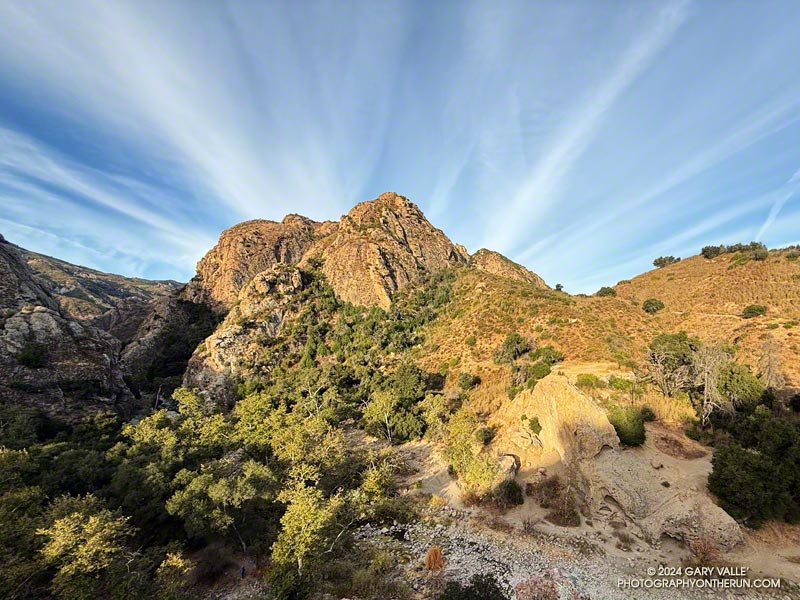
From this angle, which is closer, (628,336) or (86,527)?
(86,527)

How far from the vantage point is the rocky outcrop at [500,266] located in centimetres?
10444

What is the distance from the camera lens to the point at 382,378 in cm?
4969

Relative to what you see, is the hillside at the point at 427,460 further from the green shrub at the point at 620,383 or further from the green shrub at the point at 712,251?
the green shrub at the point at 712,251

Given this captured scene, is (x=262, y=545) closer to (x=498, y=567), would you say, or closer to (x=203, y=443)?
(x=203, y=443)

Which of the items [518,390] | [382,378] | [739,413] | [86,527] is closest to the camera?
[86,527]

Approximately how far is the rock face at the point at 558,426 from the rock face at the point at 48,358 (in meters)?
48.9

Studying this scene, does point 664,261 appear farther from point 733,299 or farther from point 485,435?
point 485,435

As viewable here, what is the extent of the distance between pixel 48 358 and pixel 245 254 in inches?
2460

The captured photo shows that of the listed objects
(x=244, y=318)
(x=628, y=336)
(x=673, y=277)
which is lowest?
(x=628, y=336)

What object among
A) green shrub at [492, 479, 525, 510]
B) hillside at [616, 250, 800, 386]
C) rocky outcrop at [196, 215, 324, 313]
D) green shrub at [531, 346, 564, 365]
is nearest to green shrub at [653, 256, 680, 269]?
hillside at [616, 250, 800, 386]

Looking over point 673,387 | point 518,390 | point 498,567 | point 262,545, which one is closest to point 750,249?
point 673,387

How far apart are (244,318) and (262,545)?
53396 mm

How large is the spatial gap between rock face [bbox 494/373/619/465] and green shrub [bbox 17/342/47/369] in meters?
54.2

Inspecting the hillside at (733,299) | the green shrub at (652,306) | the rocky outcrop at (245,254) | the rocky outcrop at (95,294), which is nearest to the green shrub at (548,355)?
the hillside at (733,299)
